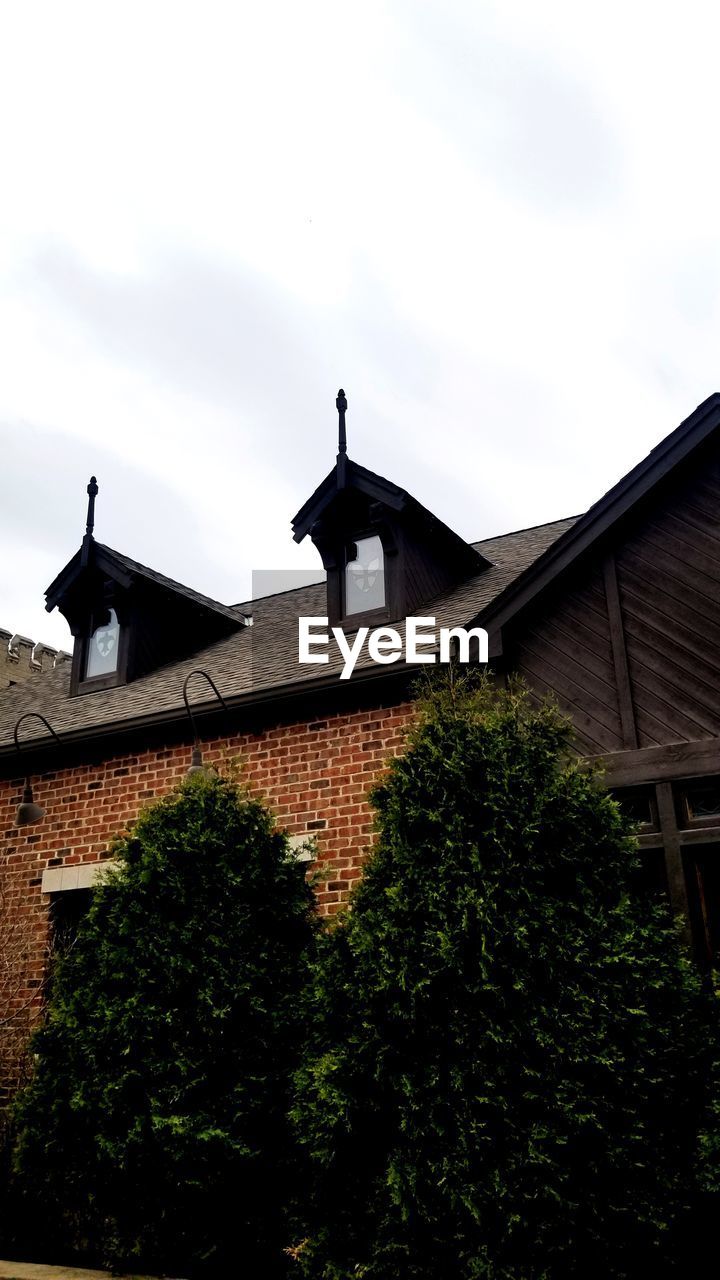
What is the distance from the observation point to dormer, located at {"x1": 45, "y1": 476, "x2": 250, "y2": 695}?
39.4 feet

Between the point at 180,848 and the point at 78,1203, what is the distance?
8.53 feet

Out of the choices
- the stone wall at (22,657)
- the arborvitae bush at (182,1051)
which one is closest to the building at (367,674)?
the arborvitae bush at (182,1051)

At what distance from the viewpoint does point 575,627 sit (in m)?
8.16

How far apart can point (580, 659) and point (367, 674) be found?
6.28 feet

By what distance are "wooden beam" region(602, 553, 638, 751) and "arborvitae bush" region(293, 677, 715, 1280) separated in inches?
42.4

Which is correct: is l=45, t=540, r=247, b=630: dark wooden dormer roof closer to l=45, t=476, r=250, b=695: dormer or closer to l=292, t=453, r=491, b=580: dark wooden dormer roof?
l=45, t=476, r=250, b=695: dormer

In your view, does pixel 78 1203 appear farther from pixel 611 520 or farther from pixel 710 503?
pixel 710 503

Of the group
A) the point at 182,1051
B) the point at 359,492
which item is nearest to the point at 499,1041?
the point at 182,1051

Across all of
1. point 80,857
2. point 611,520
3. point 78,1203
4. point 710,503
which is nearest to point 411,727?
point 611,520

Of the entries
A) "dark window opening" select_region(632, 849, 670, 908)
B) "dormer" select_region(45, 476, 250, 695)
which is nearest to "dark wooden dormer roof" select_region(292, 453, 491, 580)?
"dormer" select_region(45, 476, 250, 695)

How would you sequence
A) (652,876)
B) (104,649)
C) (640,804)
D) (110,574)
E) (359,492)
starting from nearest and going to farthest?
(652,876), (640,804), (359,492), (110,574), (104,649)

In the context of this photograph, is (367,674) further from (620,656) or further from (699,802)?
(699,802)

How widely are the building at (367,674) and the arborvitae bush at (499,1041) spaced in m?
1.19

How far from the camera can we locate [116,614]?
12289mm
